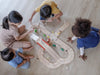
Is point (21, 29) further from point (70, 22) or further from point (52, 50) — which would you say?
point (70, 22)

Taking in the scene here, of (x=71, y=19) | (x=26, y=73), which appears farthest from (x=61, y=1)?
(x=26, y=73)

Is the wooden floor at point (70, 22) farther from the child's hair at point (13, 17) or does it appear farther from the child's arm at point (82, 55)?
the child's hair at point (13, 17)

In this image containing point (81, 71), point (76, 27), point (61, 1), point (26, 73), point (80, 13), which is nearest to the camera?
point (76, 27)

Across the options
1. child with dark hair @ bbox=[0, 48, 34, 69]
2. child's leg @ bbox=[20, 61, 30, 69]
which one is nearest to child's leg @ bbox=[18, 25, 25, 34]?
child with dark hair @ bbox=[0, 48, 34, 69]

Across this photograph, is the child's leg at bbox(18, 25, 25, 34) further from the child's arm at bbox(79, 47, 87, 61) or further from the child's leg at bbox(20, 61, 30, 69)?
the child's arm at bbox(79, 47, 87, 61)

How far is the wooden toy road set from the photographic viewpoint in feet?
4.98

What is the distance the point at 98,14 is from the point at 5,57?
1522 mm

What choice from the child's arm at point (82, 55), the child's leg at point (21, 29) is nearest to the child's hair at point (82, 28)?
the child's arm at point (82, 55)

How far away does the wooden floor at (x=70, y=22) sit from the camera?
145 centimetres

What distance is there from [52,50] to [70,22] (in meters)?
0.56

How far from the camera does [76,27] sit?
1.08 meters

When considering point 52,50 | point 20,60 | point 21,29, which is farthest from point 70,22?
point 20,60

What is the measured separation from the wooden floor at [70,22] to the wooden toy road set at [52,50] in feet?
0.20

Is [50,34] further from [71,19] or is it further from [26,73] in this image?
[26,73]
